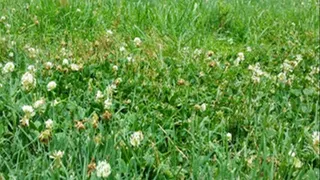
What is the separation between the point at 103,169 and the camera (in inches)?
61.0

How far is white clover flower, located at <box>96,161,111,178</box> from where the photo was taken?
1.54m

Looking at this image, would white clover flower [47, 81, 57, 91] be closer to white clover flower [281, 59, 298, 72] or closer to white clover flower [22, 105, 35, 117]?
white clover flower [22, 105, 35, 117]

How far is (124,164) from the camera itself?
167 centimetres

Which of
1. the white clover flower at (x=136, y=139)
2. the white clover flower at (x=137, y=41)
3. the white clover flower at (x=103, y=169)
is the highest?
the white clover flower at (x=103, y=169)

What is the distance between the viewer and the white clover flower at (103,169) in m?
1.54

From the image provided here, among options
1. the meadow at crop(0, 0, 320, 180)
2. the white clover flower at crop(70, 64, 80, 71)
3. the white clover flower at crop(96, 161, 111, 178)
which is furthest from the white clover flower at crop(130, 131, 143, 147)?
the white clover flower at crop(70, 64, 80, 71)

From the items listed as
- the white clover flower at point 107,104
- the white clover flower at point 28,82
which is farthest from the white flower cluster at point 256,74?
the white clover flower at point 28,82

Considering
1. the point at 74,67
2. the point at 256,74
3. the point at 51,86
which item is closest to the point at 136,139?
the point at 51,86

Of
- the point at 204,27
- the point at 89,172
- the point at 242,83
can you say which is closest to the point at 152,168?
the point at 89,172

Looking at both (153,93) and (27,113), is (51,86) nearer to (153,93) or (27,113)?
(27,113)

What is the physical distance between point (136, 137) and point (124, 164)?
7.2 inches

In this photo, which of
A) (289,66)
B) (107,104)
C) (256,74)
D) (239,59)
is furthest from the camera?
(239,59)

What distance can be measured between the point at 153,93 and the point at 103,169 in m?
1.00

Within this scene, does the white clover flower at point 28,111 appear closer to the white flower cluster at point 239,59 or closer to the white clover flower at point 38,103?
the white clover flower at point 38,103
